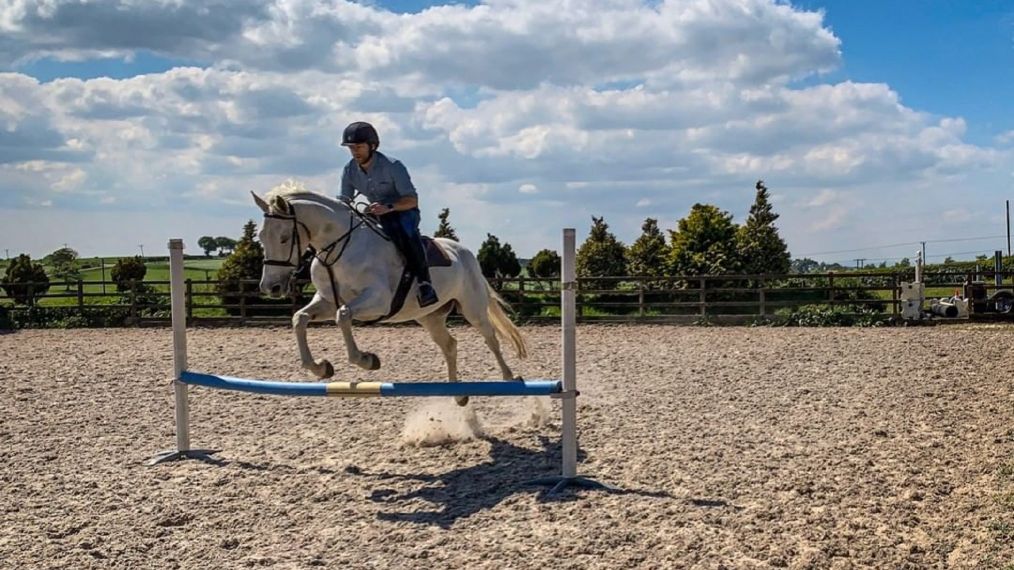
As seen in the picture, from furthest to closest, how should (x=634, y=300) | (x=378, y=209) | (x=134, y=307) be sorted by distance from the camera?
(x=634, y=300) < (x=134, y=307) < (x=378, y=209)

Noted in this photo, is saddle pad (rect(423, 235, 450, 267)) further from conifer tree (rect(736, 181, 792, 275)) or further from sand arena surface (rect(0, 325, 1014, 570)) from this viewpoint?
conifer tree (rect(736, 181, 792, 275))

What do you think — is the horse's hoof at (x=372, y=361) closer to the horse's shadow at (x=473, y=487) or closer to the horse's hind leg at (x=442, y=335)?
the horse's shadow at (x=473, y=487)

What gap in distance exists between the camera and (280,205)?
19.6 ft

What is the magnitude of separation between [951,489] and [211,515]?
15.0 feet

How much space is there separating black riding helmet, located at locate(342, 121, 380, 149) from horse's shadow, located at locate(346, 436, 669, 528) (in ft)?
7.86

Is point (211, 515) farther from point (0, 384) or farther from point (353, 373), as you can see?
point (0, 384)

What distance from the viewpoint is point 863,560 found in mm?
4109

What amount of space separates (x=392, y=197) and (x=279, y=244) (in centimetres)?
93

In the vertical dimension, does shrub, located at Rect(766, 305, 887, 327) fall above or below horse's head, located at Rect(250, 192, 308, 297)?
below

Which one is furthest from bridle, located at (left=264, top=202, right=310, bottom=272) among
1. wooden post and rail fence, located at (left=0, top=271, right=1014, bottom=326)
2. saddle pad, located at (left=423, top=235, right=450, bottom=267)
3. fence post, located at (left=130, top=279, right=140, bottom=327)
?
fence post, located at (left=130, top=279, right=140, bottom=327)

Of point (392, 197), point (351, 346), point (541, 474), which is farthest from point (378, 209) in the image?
point (541, 474)

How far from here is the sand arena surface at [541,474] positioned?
4395 millimetres

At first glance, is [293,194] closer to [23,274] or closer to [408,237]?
[408,237]

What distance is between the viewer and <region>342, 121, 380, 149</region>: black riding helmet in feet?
20.0
